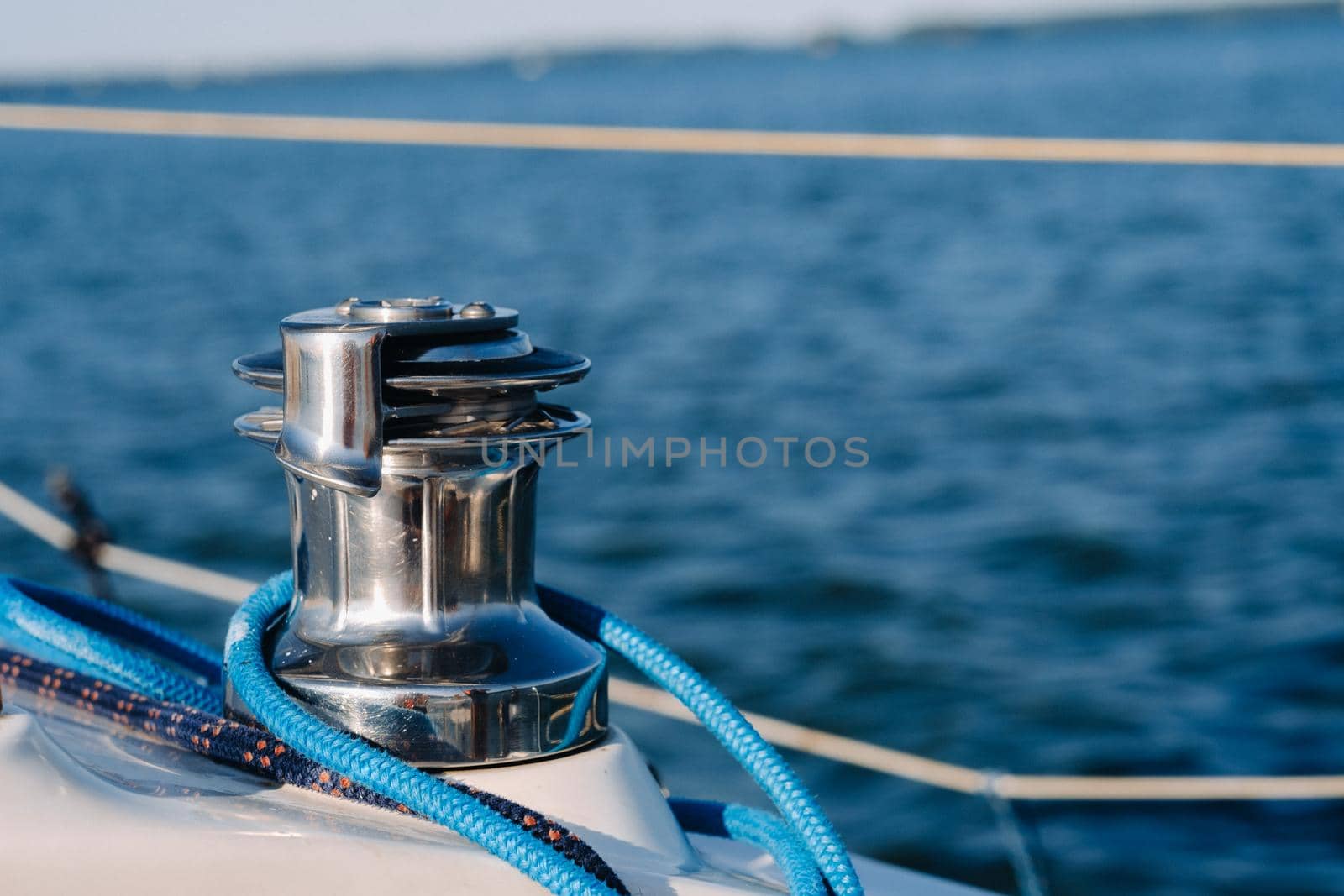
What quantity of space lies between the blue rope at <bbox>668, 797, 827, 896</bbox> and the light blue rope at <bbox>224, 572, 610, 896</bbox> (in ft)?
0.48

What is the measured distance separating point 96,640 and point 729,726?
0.41 meters

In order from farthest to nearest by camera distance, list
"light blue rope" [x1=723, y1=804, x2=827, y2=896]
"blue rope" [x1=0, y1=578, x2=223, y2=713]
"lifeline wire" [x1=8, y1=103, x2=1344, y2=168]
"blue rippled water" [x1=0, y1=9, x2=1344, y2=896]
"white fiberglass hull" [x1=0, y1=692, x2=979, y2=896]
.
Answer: "blue rippled water" [x1=0, y1=9, x2=1344, y2=896] → "lifeline wire" [x1=8, y1=103, x2=1344, y2=168] → "blue rope" [x1=0, y1=578, x2=223, y2=713] → "light blue rope" [x1=723, y1=804, x2=827, y2=896] → "white fiberglass hull" [x1=0, y1=692, x2=979, y2=896]

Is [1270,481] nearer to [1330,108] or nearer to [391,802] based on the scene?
[391,802]

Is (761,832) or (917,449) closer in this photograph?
(761,832)

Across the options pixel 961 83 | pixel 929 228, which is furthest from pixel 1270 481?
pixel 961 83

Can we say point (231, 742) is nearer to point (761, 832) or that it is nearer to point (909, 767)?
point (761, 832)

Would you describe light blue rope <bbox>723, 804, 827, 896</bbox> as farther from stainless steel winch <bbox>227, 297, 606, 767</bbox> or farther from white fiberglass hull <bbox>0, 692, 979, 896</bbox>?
stainless steel winch <bbox>227, 297, 606, 767</bbox>

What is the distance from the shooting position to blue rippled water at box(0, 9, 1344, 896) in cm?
394

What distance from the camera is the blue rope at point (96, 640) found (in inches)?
35.8

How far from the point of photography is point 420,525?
76cm

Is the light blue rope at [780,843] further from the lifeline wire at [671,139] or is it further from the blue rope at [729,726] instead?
the lifeline wire at [671,139]

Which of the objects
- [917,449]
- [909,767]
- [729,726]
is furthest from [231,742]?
[917,449]

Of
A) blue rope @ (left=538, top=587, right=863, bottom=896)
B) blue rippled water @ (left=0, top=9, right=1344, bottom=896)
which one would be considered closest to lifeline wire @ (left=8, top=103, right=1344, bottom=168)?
blue rope @ (left=538, top=587, right=863, bottom=896)

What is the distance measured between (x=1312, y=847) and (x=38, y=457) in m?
6.30
